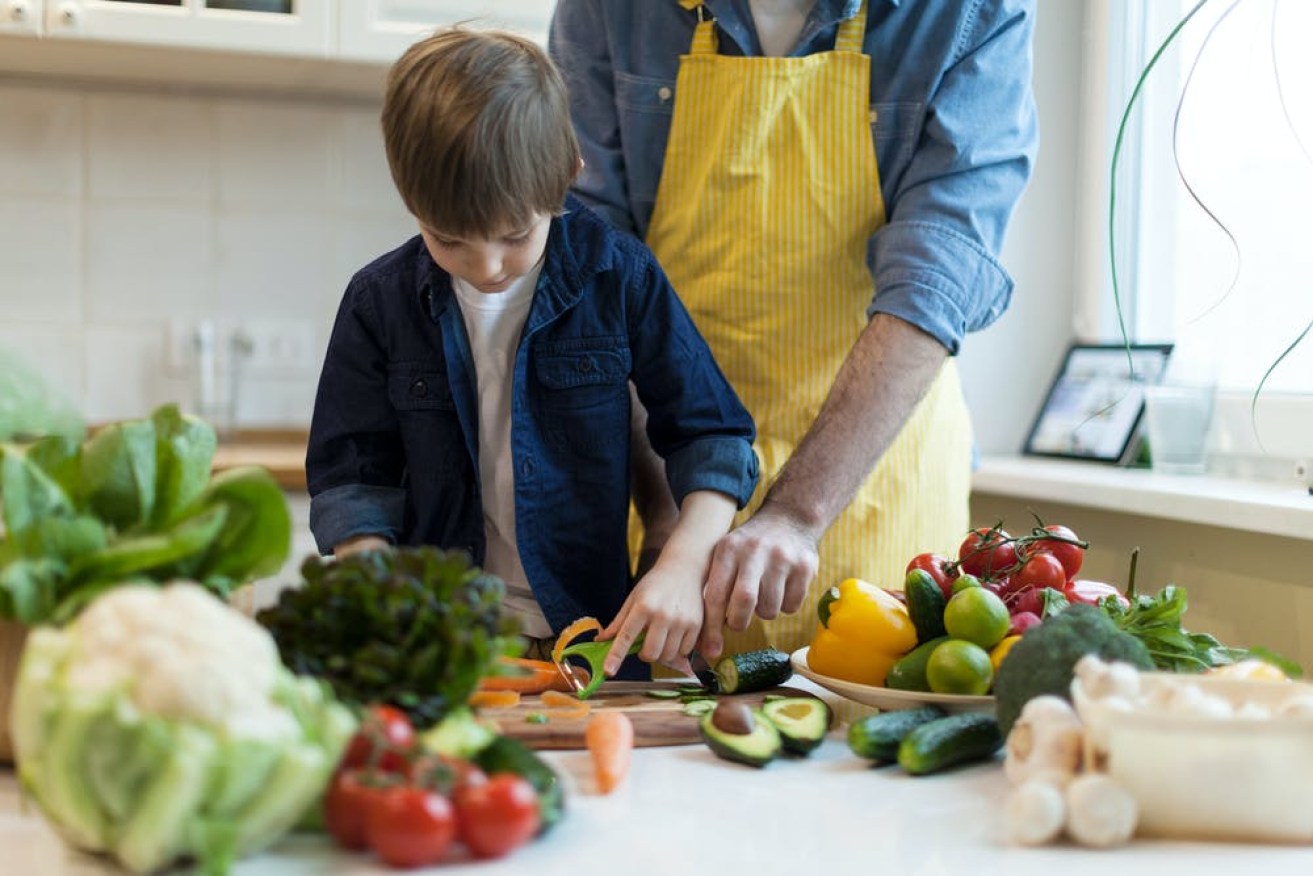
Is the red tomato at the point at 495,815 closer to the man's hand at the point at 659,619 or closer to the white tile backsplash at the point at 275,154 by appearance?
the man's hand at the point at 659,619

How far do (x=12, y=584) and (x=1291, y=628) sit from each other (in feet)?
5.09

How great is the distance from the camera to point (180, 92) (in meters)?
2.92

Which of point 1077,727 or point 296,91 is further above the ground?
point 296,91

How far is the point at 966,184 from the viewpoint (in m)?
1.61

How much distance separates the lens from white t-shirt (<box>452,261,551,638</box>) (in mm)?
1463

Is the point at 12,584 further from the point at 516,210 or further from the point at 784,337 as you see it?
the point at 784,337

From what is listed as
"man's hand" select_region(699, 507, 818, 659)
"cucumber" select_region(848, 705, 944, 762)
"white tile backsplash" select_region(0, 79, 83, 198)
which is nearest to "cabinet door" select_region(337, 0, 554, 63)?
"white tile backsplash" select_region(0, 79, 83, 198)

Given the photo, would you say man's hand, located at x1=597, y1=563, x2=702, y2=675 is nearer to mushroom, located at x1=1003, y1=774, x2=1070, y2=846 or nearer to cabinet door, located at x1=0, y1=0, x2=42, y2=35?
mushroom, located at x1=1003, y1=774, x2=1070, y2=846

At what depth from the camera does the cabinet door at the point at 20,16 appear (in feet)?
8.11

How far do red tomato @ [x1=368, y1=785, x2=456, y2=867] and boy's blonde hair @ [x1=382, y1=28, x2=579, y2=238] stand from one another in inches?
23.2

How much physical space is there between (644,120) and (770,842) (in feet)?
3.52

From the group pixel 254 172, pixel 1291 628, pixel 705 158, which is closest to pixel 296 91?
pixel 254 172

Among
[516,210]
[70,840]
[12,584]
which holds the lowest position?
[70,840]

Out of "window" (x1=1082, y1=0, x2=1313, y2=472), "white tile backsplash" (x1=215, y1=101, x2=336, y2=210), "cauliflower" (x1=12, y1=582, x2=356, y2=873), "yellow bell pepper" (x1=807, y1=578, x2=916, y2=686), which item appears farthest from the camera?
"white tile backsplash" (x1=215, y1=101, x2=336, y2=210)
